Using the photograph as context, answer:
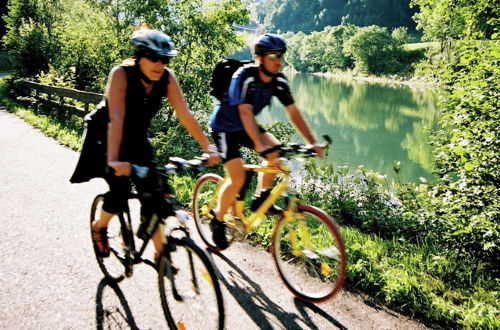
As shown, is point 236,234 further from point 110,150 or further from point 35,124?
point 35,124

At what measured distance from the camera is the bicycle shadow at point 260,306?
10.1 ft

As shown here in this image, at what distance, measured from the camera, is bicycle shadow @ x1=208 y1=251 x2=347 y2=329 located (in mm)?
3064

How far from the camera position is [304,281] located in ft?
11.9

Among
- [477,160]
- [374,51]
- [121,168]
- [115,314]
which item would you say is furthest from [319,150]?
[374,51]

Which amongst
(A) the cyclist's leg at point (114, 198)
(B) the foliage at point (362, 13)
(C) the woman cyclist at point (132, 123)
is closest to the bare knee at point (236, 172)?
(C) the woman cyclist at point (132, 123)

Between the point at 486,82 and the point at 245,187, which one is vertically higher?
the point at 486,82

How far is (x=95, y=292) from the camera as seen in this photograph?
3381mm

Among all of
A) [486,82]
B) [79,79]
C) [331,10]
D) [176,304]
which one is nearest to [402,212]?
[486,82]

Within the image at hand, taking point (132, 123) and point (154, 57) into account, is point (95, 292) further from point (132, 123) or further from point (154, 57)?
point (154, 57)

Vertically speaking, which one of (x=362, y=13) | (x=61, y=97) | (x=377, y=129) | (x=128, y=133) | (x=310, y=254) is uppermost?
(x=362, y=13)

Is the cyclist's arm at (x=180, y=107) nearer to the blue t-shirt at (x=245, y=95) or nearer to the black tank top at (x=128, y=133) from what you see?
the black tank top at (x=128, y=133)

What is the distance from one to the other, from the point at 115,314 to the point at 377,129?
24024mm

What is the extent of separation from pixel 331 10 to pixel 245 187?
199 m

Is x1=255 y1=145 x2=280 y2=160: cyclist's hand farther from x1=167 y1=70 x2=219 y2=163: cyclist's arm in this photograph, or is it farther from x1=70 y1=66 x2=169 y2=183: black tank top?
x1=70 y1=66 x2=169 y2=183: black tank top
